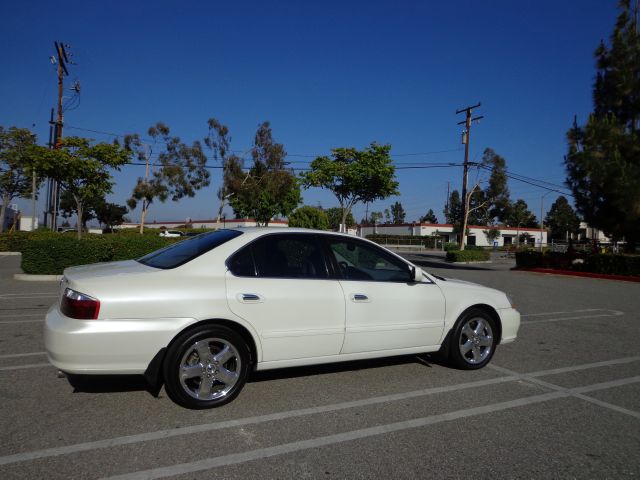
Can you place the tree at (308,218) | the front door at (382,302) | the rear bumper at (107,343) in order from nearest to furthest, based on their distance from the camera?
the rear bumper at (107,343)
the front door at (382,302)
the tree at (308,218)

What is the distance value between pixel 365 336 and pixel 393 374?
80cm

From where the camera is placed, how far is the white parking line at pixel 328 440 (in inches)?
118

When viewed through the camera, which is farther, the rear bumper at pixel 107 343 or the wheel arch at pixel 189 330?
the wheel arch at pixel 189 330

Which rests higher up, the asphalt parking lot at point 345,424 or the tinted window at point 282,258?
the tinted window at point 282,258

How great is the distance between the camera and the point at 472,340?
5.32 meters

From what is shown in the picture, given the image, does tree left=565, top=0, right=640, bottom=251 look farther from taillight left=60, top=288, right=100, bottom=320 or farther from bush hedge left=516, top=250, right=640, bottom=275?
taillight left=60, top=288, right=100, bottom=320

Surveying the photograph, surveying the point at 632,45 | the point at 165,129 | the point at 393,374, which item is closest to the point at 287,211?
the point at 165,129

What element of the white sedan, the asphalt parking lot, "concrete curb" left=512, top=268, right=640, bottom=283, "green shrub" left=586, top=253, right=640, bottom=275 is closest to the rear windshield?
the white sedan

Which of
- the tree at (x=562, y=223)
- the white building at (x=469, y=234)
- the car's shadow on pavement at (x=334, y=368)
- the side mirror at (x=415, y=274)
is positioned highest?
the tree at (x=562, y=223)

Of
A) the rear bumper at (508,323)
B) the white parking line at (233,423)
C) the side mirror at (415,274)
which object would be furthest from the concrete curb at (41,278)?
the rear bumper at (508,323)

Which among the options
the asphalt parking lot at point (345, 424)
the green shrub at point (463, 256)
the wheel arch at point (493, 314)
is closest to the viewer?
the asphalt parking lot at point (345, 424)

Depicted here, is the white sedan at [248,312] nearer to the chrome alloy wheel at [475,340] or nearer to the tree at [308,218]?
the chrome alloy wheel at [475,340]

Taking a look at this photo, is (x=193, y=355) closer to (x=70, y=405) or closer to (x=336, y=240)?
(x=70, y=405)

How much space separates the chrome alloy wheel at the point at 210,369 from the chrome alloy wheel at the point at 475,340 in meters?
2.50
